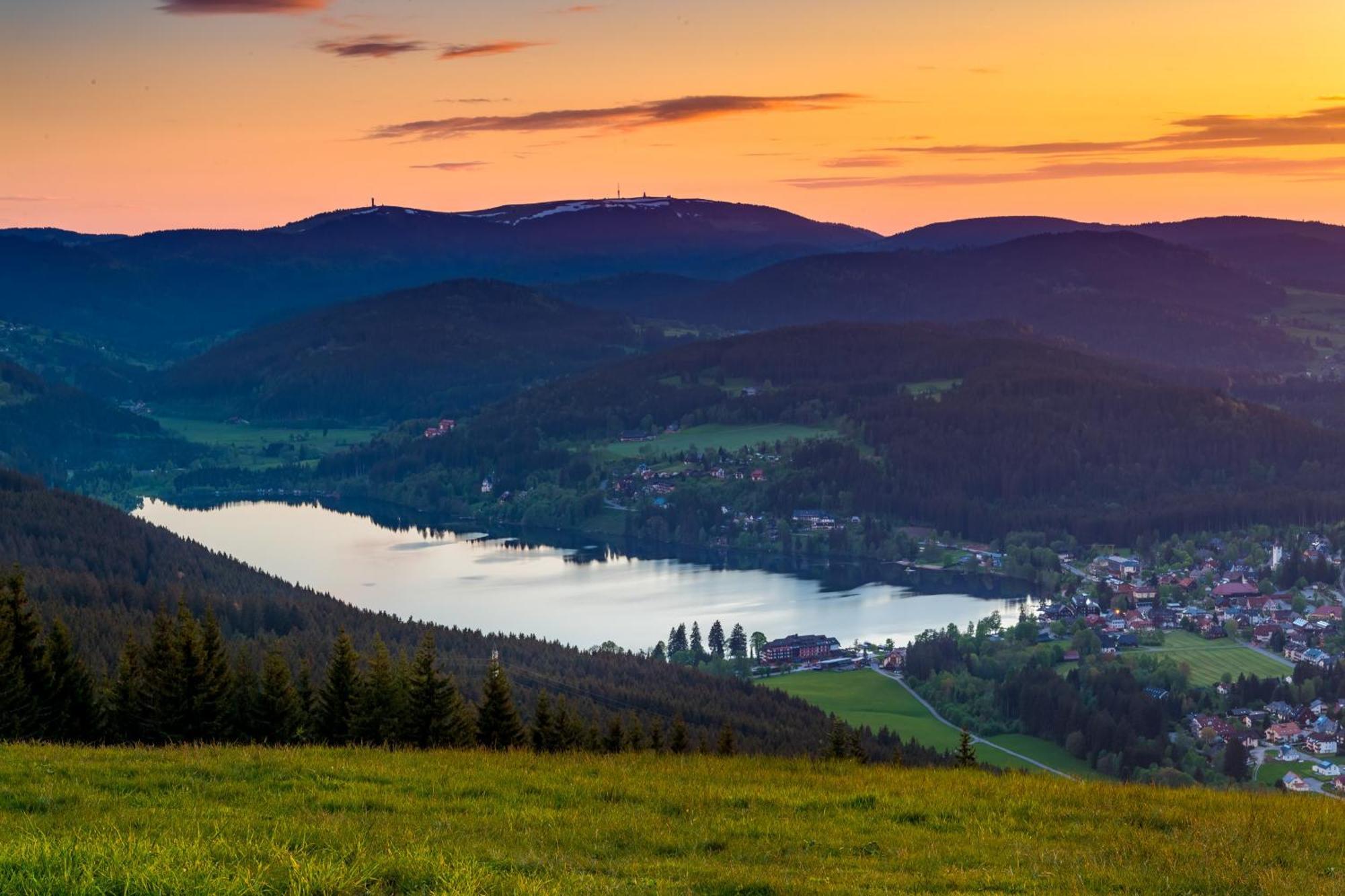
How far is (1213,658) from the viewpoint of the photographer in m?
73.5

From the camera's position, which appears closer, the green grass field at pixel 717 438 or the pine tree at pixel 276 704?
the pine tree at pixel 276 704

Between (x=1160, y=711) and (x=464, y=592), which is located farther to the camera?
(x=464, y=592)

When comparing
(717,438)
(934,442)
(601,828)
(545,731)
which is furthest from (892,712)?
(717,438)

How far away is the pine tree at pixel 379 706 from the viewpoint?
21500mm

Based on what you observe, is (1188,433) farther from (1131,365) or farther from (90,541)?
(90,541)

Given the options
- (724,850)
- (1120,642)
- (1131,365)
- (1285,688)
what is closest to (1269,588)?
(1120,642)

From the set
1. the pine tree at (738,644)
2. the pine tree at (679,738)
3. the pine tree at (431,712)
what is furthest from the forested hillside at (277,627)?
the pine tree at (431,712)

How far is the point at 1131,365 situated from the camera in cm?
19225

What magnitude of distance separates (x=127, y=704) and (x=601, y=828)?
46.2 feet

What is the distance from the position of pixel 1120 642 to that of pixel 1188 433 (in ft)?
251

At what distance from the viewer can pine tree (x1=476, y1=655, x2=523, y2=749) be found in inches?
889

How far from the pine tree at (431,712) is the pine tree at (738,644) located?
5345 centimetres

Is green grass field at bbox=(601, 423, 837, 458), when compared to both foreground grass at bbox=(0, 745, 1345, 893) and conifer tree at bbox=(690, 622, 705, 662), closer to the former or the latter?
conifer tree at bbox=(690, 622, 705, 662)

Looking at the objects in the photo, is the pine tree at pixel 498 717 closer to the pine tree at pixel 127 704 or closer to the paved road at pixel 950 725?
the pine tree at pixel 127 704
